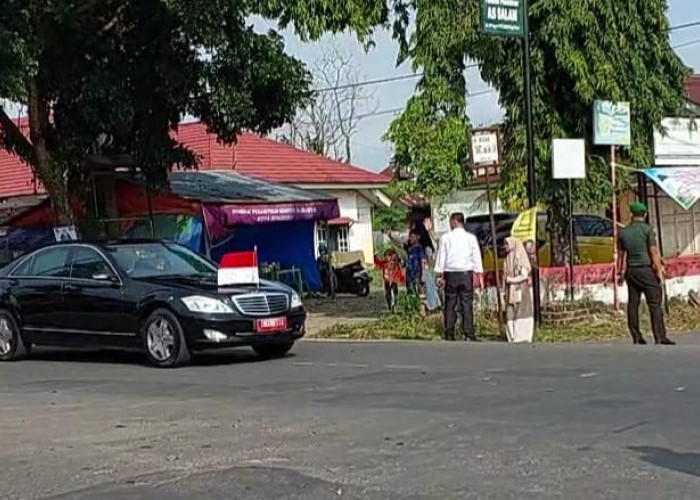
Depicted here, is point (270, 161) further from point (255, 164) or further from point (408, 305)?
point (408, 305)

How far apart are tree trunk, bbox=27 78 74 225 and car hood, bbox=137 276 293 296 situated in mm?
8927

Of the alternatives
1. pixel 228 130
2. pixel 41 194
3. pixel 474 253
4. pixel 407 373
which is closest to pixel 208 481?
pixel 407 373

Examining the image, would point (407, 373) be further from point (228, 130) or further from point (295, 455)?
point (228, 130)

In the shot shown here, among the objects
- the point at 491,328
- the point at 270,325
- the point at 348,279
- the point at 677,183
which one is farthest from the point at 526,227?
the point at 348,279

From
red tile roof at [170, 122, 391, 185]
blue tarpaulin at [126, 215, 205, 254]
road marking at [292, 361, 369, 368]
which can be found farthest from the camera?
red tile roof at [170, 122, 391, 185]

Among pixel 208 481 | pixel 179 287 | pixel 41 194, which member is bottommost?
pixel 208 481

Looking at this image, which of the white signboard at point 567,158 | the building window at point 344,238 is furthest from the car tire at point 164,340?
the building window at point 344,238

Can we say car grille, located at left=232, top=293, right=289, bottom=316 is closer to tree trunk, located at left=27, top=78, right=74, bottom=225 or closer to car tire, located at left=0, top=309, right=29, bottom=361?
car tire, located at left=0, top=309, right=29, bottom=361

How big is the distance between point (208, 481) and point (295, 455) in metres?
0.93

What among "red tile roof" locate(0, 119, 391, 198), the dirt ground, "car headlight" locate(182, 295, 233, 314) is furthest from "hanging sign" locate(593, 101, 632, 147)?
"red tile roof" locate(0, 119, 391, 198)

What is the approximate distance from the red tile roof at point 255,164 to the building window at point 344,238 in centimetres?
200

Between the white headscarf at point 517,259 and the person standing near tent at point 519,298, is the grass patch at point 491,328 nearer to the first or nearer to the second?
the person standing near tent at point 519,298

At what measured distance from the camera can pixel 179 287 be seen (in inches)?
595

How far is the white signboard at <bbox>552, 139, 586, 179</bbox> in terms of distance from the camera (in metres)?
17.8
